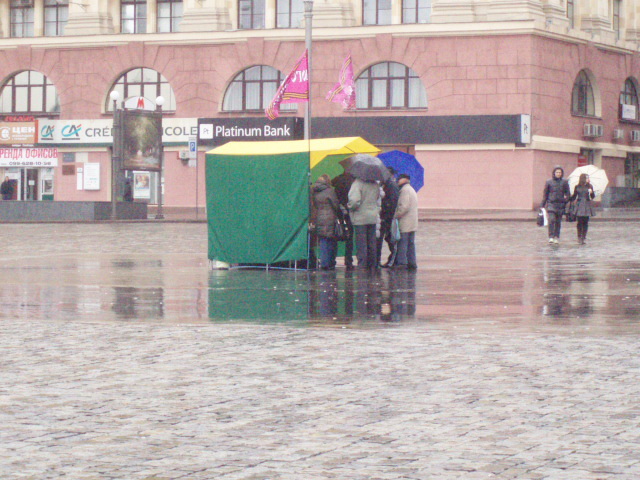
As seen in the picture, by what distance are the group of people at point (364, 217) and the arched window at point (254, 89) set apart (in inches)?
1432

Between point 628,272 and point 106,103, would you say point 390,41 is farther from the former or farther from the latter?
point 628,272

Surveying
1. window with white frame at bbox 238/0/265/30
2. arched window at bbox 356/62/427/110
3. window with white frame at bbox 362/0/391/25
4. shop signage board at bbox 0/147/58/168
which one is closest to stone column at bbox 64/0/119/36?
shop signage board at bbox 0/147/58/168

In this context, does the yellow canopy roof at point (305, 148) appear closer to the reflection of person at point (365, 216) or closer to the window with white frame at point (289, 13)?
the reflection of person at point (365, 216)

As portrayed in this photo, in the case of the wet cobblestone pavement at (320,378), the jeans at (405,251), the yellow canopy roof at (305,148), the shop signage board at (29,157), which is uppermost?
the shop signage board at (29,157)

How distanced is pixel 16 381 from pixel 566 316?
20.3 ft

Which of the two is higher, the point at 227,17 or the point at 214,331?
the point at 227,17

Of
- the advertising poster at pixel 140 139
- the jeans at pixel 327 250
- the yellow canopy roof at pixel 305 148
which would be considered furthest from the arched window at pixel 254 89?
the jeans at pixel 327 250

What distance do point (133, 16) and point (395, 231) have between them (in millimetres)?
41360

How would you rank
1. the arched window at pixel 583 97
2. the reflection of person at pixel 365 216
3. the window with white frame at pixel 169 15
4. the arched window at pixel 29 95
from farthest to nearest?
the arched window at pixel 29 95
the window with white frame at pixel 169 15
the arched window at pixel 583 97
the reflection of person at pixel 365 216

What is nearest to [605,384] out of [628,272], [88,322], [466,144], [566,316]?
[566,316]

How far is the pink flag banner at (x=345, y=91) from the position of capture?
52156 mm

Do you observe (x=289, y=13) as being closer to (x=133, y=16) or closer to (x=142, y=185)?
(x=133, y=16)

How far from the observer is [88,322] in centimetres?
1302

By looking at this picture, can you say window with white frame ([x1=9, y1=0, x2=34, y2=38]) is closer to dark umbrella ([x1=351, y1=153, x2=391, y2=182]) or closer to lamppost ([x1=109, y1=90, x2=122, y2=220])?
lamppost ([x1=109, y1=90, x2=122, y2=220])
